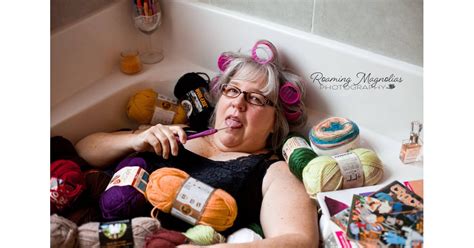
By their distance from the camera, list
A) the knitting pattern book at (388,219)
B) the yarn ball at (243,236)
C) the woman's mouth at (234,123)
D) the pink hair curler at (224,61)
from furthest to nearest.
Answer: the pink hair curler at (224,61), the woman's mouth at (234,123), the yarn ball at (243,236), the knitting pattern book at (388,219)

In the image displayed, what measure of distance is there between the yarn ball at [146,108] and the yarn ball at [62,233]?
0.57 meters

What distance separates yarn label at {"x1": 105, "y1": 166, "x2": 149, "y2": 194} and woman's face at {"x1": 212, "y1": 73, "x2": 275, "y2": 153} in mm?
269

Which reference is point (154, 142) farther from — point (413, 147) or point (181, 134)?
point (413, 147)

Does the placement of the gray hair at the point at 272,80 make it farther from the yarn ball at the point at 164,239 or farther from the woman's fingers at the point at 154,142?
the yarn ball at the point at 164,239

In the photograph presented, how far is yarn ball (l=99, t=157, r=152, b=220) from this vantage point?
1.12 m

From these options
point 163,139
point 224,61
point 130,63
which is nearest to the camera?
point 163,139

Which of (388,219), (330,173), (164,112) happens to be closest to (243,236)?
(330,173)

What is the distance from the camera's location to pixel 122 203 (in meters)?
1.12

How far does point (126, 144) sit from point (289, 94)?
1.69 ft

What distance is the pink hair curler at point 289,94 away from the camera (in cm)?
138

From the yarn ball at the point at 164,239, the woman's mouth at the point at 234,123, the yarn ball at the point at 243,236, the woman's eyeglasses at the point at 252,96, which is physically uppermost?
A: the woman's eyeglasses at the point at 252,96

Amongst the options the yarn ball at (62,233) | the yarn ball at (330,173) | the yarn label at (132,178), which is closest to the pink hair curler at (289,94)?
the yarn ball at (330,173)
